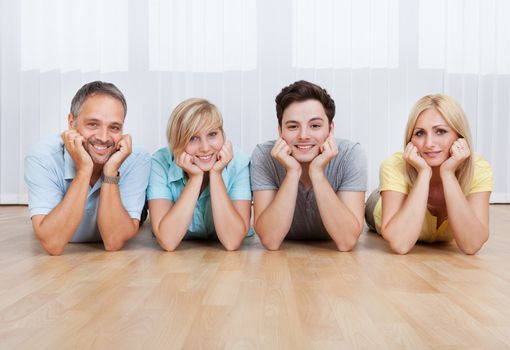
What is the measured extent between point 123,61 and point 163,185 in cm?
317

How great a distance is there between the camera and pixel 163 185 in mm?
2783

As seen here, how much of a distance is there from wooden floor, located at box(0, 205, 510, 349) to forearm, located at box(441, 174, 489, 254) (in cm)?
11

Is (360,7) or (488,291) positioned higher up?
(360,7)

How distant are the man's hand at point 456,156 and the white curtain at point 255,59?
3003 millimetres

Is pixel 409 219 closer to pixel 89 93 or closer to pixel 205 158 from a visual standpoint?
pixel 205 158

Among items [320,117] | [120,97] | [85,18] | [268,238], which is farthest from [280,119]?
[85,18]

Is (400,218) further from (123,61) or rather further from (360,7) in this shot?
(123,61)

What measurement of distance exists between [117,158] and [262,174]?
680mm

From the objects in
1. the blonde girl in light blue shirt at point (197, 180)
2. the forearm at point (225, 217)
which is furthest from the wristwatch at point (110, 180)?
the forearm at point (225, 217)

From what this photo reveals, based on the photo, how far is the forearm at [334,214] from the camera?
8.46 ft

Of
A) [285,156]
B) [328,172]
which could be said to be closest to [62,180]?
[285,156]

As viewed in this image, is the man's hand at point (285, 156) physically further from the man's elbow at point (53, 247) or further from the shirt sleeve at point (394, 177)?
the man's elbow at point (53, 247)

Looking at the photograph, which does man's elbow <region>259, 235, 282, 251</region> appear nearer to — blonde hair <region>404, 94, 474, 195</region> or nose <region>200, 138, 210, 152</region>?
nose <region>200, 138, 210, 152</region>

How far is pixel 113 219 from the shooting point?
2631mm
